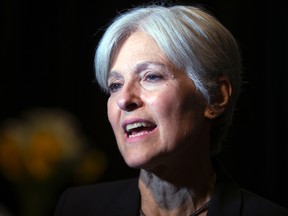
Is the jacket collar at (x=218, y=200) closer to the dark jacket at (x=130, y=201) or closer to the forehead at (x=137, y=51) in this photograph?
the dark jacket at (x=130, y=201)

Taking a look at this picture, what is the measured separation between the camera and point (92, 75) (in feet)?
7.11

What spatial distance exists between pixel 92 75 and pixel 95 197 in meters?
0.77

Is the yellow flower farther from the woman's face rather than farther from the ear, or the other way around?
the ear

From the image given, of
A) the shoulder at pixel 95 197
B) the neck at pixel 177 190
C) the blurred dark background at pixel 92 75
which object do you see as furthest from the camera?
the blurred dark background at pixel 92 75

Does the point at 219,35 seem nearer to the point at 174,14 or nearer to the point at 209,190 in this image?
the point at 174,14

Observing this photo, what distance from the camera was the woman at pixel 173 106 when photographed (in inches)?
49.3

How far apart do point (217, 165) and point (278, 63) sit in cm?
70

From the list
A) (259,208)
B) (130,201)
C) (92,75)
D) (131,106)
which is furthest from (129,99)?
(92,75)

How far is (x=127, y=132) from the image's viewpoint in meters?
1.28

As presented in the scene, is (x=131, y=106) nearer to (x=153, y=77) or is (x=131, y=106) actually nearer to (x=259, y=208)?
(x=153, y=77)

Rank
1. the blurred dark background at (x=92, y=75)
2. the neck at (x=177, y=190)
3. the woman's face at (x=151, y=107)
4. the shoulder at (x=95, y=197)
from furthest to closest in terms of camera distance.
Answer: the blurred dark background at (x=92, y=75), the shoulder at (x=95, y=197), the neck at (x=177, y=190), the woman's face at (x=151, y=107)

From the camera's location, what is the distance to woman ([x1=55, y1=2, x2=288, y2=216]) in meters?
1.25

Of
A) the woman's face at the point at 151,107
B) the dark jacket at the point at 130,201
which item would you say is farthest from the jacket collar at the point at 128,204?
the woman's face at the point at 151,107

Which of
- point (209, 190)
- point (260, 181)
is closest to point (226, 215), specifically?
point (209, 190)
